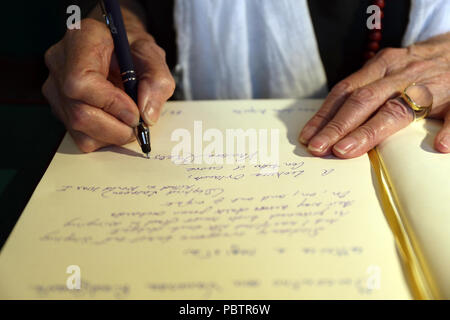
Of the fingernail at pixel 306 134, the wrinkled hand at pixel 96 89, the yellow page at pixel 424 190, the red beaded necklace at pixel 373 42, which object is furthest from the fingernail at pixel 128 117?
the red beaded necklace at pixel 373 42

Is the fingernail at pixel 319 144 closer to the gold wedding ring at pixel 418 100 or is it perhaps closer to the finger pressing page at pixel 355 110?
the finger pressing page at pixel 355 110

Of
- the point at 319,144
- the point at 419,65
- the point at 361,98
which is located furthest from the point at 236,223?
the point at 419,65

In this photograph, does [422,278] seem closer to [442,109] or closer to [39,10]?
[442,109]

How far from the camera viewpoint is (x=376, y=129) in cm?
52

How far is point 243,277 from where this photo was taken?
37 centimetres

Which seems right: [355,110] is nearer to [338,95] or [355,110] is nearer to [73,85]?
[338,95]

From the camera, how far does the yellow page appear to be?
0.38 metres

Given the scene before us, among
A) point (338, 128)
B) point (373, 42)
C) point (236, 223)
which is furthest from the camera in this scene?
point (373, 42)

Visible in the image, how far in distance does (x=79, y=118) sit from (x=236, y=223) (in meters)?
0.26

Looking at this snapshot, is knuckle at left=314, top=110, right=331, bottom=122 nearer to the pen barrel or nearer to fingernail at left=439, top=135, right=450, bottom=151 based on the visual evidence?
fingernail at left=439, top=135, right=450, bottom=151

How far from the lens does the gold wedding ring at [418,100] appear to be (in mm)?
542

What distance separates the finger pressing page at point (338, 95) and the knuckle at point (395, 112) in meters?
0.06

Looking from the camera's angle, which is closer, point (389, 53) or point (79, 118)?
point (79, 118)

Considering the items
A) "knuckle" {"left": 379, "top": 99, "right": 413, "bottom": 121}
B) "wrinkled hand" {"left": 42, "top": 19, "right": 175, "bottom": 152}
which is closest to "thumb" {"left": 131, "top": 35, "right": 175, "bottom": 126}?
"wrinkled hand" {"left": 42, "top": 19, "right": 175, "bottom": 152}
